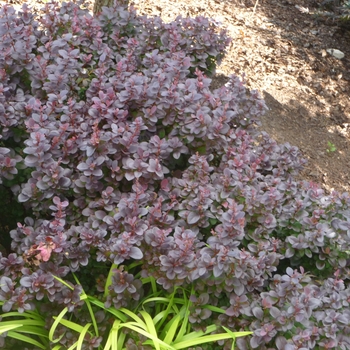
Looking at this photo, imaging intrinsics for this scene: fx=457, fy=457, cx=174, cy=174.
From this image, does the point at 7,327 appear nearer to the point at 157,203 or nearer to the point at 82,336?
the point at 82,336

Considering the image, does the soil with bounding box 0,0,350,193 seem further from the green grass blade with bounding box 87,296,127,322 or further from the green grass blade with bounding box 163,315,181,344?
the green grass blade with bounding box 87,296,127,322

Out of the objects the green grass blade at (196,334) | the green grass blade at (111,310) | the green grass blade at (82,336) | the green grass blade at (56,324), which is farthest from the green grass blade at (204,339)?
the green grass blade at (56,324)

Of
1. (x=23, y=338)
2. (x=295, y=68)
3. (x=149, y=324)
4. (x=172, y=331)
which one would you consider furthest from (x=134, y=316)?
(x=295, y=68)

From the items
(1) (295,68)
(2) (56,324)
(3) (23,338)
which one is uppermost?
(1) (295,68)

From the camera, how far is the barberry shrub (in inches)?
75.5

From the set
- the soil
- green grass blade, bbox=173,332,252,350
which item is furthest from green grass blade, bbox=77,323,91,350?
the soil

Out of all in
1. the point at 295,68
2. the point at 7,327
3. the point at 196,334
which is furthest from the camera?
the point at 295,68

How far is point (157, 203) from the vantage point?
2.08 meters

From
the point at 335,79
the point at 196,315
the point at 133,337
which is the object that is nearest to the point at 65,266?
the point at 133,337

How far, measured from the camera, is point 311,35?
5.26 meters

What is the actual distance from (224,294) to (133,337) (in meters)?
0.45

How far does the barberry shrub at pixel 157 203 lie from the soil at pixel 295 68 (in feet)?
5.09

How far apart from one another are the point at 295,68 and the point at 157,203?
10.8 feet

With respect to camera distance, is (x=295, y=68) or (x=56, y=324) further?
(x=295, y=68)
